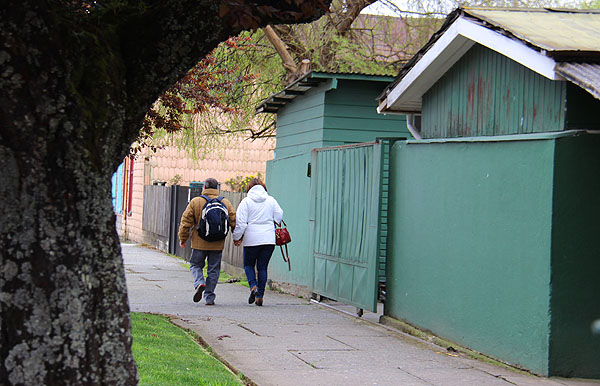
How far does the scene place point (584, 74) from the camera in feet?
22.6

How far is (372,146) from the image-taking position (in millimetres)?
11055

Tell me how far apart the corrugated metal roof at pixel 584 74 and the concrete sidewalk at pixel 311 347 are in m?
2.40

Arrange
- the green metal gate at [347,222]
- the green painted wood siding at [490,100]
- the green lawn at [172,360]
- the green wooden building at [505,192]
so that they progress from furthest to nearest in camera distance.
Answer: the green metal gate at [347,222] → the green painted wood siding at [490,100] → the green wooden building at [505,192] → the green lawn at [172,360]

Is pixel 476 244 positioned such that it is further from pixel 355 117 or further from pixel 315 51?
pixel 315 51

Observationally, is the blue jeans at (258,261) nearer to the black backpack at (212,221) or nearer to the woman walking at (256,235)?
the woman walking at (256,235)

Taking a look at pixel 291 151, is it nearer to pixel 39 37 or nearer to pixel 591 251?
pixel 591 251

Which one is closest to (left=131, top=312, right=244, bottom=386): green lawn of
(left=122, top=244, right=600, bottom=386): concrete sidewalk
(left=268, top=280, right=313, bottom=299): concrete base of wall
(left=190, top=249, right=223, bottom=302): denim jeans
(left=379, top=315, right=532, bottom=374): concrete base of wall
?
(left=122, top=244, right=600, bottom=386): concrete sidewalk

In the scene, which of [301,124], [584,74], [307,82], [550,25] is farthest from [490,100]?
[301,124]

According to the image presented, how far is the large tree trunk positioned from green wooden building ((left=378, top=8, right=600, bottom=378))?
3954 millimetres

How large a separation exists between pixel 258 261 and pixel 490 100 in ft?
15.9

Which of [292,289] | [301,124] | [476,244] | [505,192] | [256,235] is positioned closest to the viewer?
[505,192]

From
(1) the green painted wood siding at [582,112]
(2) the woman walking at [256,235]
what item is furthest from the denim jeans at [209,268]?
(1) the green painted wood siding at [582,112]

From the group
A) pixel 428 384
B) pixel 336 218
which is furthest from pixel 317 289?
pixel 428 384

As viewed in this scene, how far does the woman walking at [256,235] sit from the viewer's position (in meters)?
12.4
